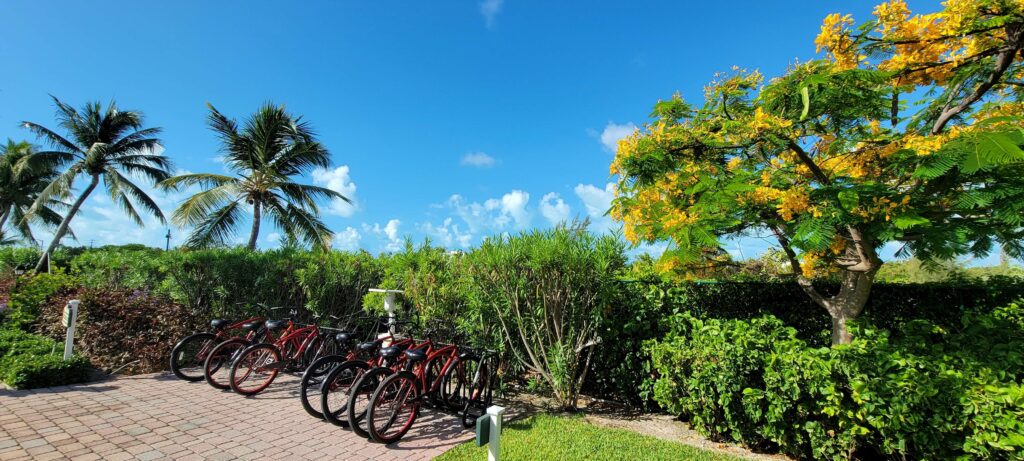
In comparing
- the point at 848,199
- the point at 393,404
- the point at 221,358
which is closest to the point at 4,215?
the point at 221,358

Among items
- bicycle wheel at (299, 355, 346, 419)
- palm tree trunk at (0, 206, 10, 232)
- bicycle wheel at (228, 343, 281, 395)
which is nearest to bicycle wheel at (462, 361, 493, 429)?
bicycle wheel at (299, 355, 346, 419)

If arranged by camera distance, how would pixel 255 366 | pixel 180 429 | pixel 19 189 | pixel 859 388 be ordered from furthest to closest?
pixel 19 189, pixel 255 366, pixel 180 429, pixel 859 388

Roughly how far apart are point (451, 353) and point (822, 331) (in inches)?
170

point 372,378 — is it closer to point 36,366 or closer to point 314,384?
point 314,384

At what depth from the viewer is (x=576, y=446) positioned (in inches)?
169

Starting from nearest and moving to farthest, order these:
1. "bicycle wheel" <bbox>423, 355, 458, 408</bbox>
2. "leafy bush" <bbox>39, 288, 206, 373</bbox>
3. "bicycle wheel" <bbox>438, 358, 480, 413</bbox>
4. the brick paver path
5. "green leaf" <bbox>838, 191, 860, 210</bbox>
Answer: "green leaf" <bbox>838, 191, 860, 210</bbox> → the brick paver path → "bicycle wheel" <bbox>423, 355, 458, 408</bbox> → "bicycle wheel" <bbox>438, 358, 480, 413</bbox> → "leafy bush" <bbox>39, 288, 206, 373</bbox>

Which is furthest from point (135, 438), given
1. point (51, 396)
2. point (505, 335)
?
point (505, 335)

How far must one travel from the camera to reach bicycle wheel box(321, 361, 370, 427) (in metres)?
4.56

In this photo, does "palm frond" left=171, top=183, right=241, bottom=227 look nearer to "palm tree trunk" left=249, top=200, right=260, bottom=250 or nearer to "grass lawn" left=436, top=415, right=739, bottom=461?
"palm tree trunk" left=249, top=200, right=260, bottom=250

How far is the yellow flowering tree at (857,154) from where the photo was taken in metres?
3.20

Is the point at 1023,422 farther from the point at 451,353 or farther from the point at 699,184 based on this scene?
the point at 451,353

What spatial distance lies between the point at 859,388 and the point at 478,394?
3.68 m

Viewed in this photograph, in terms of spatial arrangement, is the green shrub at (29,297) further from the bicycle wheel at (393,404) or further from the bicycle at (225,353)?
the bicycle wheel at (393,404)

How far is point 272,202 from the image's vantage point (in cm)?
1638
